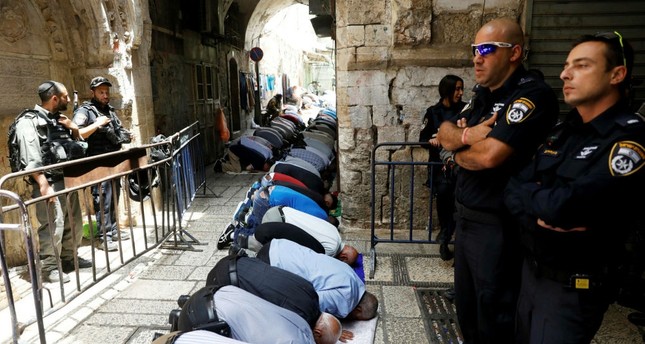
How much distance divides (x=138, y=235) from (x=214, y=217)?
1.04 metres

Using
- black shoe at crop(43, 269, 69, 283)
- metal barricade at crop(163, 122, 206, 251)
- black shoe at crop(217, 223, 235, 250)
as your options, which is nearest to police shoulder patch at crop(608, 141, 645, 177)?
black shoe at crop(217, 223, 235, 250)

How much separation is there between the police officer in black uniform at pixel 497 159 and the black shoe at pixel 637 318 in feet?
4.75

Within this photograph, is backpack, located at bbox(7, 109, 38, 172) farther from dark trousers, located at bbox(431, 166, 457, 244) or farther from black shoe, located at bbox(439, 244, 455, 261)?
black shoe, located at bbox(439, 244, 455, 261)

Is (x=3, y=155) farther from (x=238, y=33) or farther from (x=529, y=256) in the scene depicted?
(x=238, y=33)

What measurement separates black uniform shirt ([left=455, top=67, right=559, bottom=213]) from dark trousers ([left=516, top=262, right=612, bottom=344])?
50 centimetres

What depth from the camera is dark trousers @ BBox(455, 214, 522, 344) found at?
2.23 meters

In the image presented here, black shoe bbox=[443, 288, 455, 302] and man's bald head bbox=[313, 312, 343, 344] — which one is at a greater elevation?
man's bald head bbox=[313, 312, 343, 344]

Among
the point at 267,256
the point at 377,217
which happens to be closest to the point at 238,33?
the point at 377,217

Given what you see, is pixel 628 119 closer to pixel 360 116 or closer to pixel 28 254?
pixel 28 254

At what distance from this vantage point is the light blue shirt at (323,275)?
2920mm

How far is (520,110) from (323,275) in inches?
66.9

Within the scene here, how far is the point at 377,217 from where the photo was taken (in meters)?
5.09

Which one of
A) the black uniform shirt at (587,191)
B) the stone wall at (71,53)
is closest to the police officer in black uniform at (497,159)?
the black uniform shirt at (587,191)

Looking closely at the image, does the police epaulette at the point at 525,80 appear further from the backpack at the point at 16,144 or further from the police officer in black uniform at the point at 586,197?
the backpack at the point at 16,144
